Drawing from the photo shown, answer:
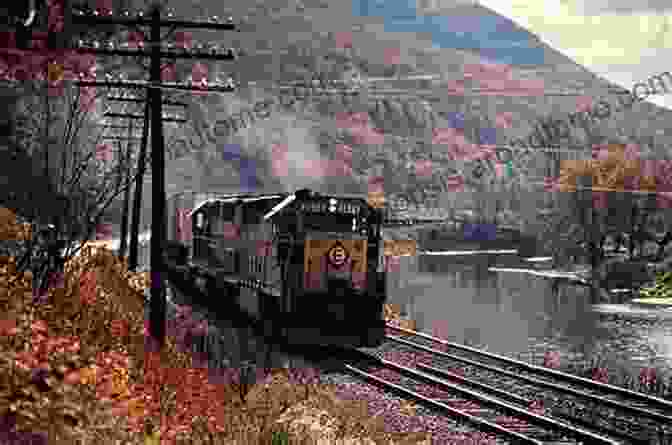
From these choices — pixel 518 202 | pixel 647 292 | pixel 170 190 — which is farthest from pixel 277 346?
pixel 518 202

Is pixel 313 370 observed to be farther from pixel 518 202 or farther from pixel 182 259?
pixel 518 202

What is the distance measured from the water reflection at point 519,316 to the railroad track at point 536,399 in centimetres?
791

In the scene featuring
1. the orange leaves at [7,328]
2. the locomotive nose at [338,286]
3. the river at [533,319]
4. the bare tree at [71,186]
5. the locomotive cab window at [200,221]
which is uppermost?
the bare tree at [71,186]

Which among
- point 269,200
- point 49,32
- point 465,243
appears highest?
point 49,32

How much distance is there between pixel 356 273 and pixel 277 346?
10.4 ft

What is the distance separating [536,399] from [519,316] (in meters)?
24.6

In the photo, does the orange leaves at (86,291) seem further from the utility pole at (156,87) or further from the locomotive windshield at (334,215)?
the locomotive windshield at (334,215)

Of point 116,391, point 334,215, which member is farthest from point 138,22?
point 116,391

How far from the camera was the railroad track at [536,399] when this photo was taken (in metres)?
17.5

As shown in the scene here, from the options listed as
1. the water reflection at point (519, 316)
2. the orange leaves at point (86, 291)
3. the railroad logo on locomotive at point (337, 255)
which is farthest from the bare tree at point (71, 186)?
the water reflection at point (519, 316)

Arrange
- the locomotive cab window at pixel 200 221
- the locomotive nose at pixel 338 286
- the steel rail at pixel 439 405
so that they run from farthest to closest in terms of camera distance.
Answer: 1. the locomotive cab window at pixel 200 221
2. the locomotive nose at pixel 338 286
3. the steel rail at pixel 439 405

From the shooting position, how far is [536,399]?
21266 mm

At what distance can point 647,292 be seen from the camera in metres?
59.1

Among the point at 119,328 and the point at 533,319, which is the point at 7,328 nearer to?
the point at 119,328
